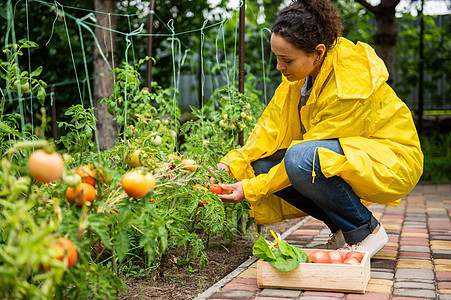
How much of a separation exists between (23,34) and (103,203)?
13.2 feet

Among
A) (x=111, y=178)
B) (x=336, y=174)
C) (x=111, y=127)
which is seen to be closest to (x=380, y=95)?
(x=336, y=174)

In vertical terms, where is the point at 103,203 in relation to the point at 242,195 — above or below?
above

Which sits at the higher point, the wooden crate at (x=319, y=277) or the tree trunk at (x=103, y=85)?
the tree trunk at (x=103, y=85)

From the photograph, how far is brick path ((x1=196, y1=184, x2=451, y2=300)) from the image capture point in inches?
77.3

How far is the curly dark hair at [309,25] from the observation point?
2305 mm

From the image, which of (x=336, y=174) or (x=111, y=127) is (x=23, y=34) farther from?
(x=336, y=174)

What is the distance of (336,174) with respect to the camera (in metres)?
2.25

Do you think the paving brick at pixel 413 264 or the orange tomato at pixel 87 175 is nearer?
the orange tomato at pixel 87 175

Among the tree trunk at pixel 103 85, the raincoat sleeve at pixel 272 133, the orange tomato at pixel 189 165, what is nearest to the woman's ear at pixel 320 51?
the raincoat sleeve at pixel 272 133

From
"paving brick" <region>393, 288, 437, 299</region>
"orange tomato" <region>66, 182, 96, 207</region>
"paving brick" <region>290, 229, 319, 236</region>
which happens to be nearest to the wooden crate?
"paving brick" <region>393, 288, 437, 299</region>

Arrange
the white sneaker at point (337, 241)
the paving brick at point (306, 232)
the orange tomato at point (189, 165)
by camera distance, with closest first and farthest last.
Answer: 1. the orange tomato at point (189, 165)
2. the white sneaker at point (337, 241)
3. the paving brick at point (306, 232)

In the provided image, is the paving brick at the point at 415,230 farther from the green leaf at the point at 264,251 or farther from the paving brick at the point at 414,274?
the green leaf at the point at 264,251

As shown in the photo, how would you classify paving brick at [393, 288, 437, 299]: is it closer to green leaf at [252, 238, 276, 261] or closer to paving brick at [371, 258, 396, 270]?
paving brick at [371, 258, 396, 270]

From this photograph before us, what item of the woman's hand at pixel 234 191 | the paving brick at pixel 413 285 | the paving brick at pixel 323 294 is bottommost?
the paving brick at pixel 413 285
